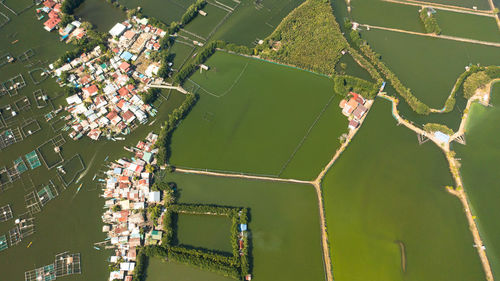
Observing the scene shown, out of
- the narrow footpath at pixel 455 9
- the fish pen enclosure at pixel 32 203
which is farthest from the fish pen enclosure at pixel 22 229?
the narrow footpath at pixel 455 9

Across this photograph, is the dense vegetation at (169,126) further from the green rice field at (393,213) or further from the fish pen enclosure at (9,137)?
the green rice field at (393,213)

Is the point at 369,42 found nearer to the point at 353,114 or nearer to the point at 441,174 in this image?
the point at 353,114

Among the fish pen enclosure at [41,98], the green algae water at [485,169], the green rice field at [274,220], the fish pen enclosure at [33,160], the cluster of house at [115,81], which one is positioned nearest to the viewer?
the green rice field at [274,220]

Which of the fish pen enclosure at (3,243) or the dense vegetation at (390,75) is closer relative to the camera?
the fish pen enclosure at (3,243)

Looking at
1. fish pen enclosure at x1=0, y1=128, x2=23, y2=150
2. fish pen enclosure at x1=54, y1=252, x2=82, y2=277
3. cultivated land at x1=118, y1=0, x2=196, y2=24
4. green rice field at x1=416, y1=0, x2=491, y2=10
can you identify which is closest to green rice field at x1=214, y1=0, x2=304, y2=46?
cultivated land at x1=118, y1=0, x2=196, y2=24

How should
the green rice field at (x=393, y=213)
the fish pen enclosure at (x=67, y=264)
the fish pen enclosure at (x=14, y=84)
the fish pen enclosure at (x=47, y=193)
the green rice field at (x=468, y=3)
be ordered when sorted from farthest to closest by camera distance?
the green rice field at (x=468, y=3) → the fish pen enclosure at (x=14, y=84) → the fish pen enclosure at (x=47, y=193) → the green rice field at (x=393, y=213) → the fish pen enclosure at (x=67, y=264)

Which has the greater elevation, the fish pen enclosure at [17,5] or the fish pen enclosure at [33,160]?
the fish pen enclosure at [17,5]

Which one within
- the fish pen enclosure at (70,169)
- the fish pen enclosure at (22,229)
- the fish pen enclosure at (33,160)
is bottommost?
the fish pen enclosure at (22,229)

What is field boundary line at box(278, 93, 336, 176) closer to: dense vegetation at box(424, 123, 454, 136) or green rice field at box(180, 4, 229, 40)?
dense vegetation at box(424, 123, 454, 136)
